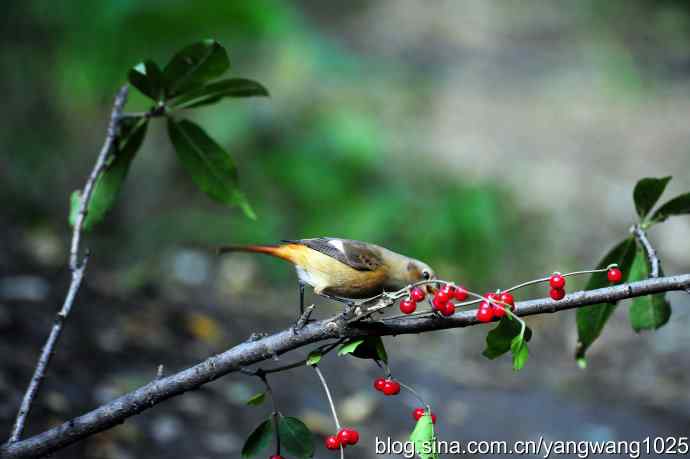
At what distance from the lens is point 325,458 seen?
119 inches

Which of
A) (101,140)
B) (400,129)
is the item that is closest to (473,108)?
(400,129)

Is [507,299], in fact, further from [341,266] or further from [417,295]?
[341,266]

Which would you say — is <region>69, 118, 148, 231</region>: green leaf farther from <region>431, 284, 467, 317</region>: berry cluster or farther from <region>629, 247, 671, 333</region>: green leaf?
<region>629, 247, 671, 333</region>: green leaf

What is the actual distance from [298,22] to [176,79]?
233 inches

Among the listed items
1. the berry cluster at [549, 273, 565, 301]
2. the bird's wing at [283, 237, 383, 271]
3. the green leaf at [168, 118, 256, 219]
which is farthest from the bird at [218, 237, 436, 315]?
the berry cluster at [549, 273, 565, 301]

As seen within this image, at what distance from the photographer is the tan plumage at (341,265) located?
194cm

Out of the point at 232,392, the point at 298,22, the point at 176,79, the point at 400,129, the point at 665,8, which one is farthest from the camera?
the point at 665,8

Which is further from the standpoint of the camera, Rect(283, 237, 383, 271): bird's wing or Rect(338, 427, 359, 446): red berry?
Rect(283, 237, 383, 271): bird's wing

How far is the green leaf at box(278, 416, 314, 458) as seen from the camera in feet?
5.15

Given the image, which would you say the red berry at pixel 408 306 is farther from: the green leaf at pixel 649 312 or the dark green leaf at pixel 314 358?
the green leaf at pixel 649 312

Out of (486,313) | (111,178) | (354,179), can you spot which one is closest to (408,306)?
(486,313)

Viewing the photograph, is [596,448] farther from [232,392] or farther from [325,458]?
[232,392]

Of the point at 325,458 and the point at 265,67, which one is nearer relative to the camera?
the point at 325,458

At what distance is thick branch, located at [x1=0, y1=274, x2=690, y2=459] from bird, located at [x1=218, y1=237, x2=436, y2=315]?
38 centimetres
